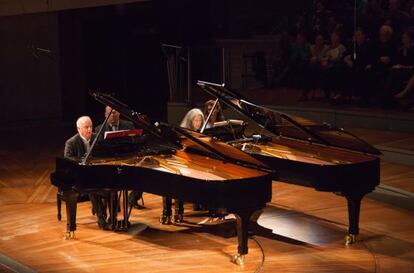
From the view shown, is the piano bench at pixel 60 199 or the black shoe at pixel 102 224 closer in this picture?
the piano bench at pixel 60 199

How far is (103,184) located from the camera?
6.45 metres

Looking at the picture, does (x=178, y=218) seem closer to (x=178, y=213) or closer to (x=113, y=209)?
(x=178, y=213)

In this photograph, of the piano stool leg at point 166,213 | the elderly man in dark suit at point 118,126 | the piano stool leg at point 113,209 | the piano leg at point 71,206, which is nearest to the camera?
the piano leg at point 71,206

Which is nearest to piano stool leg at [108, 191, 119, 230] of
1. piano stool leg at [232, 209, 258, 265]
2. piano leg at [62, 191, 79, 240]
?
piano leg at [62, 191, 79, 240]

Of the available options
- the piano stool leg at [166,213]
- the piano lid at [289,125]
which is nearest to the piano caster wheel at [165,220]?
the piano stool leg at [166,213]

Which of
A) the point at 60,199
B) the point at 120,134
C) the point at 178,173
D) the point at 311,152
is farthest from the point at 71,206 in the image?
the point at 311,152

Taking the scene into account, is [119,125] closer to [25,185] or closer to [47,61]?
[25,185]

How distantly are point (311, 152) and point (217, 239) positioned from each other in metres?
1.08

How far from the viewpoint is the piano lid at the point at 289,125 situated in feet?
22.2

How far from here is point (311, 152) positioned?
22.3 ft

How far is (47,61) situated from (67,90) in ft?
1.96

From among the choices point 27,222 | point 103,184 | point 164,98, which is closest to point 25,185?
point 27,222

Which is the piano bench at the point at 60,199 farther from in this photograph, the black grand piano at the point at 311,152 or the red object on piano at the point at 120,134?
the black grand piano at the point at 311,152

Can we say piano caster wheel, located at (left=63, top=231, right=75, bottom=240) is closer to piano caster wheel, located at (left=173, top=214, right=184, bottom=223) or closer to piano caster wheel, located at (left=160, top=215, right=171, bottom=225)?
piano caster wheel, located at (left=160, top=215, right=171, bottom=225)
